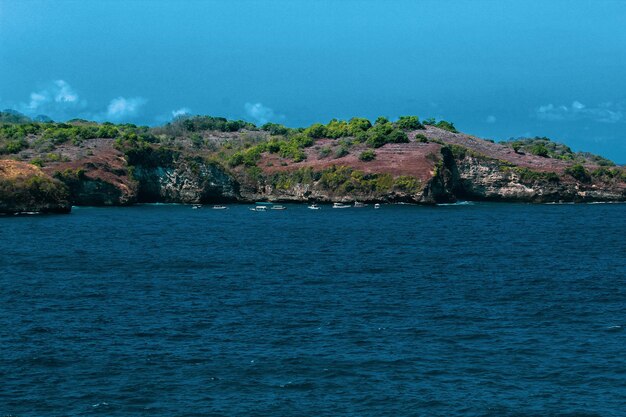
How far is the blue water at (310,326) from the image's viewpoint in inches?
1752

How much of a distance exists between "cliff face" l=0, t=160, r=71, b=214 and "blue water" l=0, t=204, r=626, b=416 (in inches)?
1242

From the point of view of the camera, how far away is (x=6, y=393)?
1754 inches

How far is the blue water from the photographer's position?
44500mm

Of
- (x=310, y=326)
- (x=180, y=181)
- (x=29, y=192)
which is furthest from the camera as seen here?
(x=180, y=181)

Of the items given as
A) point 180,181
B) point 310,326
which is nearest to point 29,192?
point 180,181

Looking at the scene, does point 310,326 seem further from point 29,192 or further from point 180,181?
point 180,181

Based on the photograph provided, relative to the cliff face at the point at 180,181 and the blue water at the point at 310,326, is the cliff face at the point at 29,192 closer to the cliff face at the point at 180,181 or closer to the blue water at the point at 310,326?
the blue water at the point at 310,326

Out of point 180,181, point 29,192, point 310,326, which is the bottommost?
point 310,326

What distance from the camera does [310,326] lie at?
194 feet

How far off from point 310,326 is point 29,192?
324ft

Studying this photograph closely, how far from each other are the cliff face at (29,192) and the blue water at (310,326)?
31.5 metres

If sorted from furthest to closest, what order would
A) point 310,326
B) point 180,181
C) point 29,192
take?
1. point 180,181
2. point 29,192
3. point 310,326

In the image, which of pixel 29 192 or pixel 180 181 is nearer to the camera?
pixel 29 192

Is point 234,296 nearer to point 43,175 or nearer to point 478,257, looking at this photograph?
point 478,257
